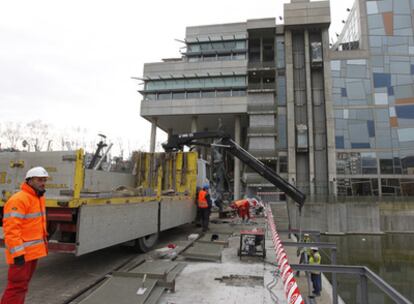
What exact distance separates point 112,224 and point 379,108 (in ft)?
113

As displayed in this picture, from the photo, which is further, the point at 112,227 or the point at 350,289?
the point at 350,289

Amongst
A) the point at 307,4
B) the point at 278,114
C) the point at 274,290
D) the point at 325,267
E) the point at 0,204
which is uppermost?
the point at 307,4

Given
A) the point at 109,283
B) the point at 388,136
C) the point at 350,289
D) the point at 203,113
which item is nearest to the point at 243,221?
the point at 350,289

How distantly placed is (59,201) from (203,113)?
3048 cm

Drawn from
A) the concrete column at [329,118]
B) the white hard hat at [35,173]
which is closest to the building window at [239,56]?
the concrete column at [329,118]

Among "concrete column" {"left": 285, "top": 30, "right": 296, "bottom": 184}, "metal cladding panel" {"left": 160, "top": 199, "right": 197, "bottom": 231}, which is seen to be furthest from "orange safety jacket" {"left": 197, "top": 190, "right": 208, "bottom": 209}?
"concrete column" {"left": 285, "top": 30, "right": 296, "bottom": 184}

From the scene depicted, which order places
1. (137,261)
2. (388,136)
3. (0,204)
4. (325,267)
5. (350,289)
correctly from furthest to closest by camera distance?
1. (388,136)
2. (350,289)
3. (137,261)
4. (0,204)
5. (325,267)

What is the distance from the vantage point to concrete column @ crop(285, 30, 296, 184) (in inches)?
1292

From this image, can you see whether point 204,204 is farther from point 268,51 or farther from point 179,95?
point 268,51

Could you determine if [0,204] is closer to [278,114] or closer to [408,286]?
[408,286]

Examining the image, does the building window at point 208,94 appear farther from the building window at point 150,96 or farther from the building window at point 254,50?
the building window at point 254,50

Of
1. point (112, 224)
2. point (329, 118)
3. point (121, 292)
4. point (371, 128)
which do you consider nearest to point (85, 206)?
point (112, 224)

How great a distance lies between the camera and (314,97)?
3425 cm

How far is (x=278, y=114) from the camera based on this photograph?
34281 millimetres
